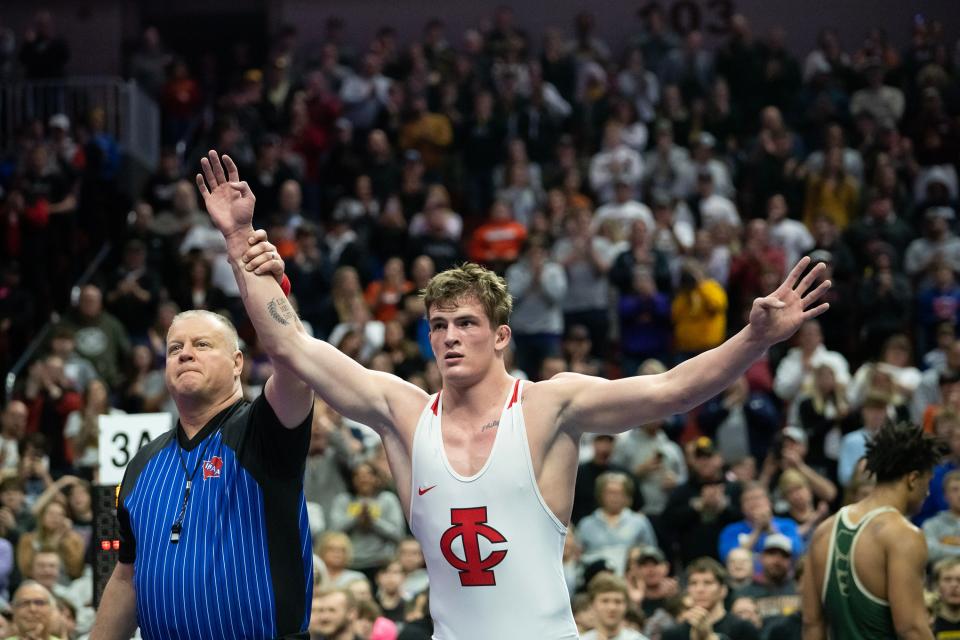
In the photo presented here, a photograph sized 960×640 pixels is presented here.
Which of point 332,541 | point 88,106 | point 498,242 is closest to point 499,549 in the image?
point 332,541

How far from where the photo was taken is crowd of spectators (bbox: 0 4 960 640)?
1237cm

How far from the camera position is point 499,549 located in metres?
5.55

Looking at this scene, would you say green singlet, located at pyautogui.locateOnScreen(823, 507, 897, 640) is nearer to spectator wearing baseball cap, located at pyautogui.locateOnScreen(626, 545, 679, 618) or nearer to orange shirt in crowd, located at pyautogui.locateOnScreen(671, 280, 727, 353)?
spectator wearing baseball cap, located at pyautogui.locateOnScreen(626, 545, 679, 618)

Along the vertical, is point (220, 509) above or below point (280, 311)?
below

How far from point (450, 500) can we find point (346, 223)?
491 inches

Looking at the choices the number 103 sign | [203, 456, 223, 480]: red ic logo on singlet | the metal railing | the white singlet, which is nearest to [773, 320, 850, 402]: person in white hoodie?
the number 103 sign

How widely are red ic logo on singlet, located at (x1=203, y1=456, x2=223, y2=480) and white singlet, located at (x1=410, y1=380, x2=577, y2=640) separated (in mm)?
844

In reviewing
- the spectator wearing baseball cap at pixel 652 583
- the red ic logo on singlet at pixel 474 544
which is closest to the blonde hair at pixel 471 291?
the red ic logo on singlet at pixel 474 544

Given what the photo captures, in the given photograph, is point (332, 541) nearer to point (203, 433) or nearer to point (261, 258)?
point (203, 433)

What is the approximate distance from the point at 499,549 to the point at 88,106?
1724 cm

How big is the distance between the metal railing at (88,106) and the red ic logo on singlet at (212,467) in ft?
52.1

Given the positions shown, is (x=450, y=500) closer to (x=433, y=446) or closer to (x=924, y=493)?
(x=433, y=446)

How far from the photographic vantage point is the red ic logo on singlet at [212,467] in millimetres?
5809

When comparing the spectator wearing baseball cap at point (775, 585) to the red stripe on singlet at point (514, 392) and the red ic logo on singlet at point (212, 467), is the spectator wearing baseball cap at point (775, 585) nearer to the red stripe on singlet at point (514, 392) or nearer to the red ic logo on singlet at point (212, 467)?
the red stripe on singlet at point (514, 392)
